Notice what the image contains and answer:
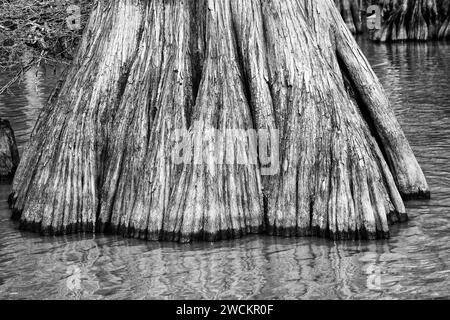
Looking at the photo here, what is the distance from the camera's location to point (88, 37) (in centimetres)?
1042

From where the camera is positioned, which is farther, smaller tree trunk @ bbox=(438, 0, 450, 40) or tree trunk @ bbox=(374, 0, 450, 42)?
tree trunk @ bbox=(374, 0, 450, 42)

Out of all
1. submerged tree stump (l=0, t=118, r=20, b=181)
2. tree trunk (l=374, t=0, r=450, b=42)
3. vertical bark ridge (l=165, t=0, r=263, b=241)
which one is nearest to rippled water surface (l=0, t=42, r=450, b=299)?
vertical bark ridge (l=165, t=0, r=263, b=241)

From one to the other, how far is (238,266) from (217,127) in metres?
1.54

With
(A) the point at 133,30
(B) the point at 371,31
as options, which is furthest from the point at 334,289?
(B) the point at 371,31

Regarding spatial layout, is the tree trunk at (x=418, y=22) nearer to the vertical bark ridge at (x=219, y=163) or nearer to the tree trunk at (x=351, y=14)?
the tree trunk at (x=351, y=14)

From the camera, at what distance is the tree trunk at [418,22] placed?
2972 centimetres

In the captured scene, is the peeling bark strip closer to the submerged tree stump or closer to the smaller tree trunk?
the submerged tree stump

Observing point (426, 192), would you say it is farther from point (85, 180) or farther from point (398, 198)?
point (85, 180)

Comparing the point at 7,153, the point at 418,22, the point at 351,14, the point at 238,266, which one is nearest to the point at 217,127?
the point at 238,266

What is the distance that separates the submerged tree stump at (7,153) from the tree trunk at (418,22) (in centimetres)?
1931

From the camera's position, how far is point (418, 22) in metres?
30.2

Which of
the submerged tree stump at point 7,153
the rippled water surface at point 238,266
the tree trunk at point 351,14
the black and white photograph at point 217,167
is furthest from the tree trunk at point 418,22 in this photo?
the black and white photograph at point 217,167

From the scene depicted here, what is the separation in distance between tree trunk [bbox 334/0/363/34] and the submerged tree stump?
24.9 m

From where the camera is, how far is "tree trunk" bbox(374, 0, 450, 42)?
97.5ft
